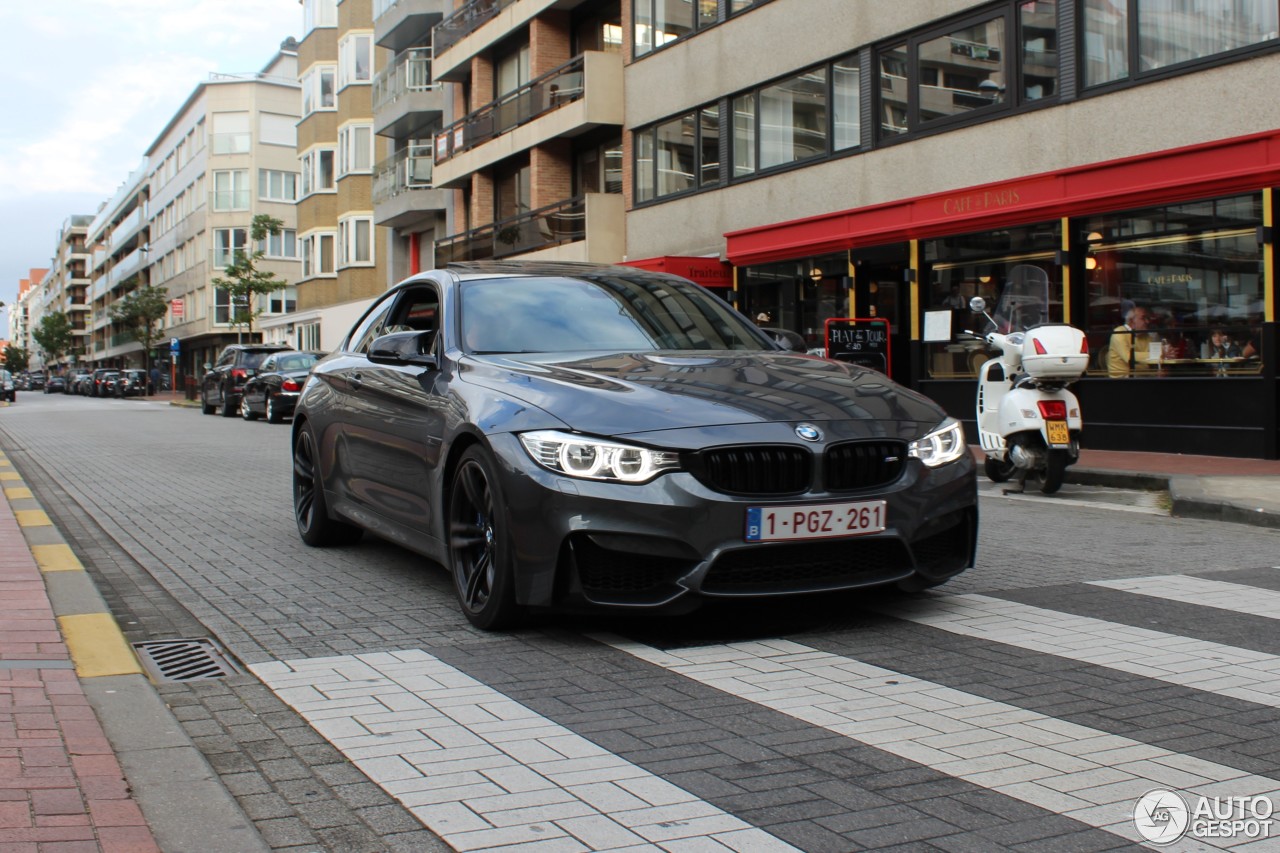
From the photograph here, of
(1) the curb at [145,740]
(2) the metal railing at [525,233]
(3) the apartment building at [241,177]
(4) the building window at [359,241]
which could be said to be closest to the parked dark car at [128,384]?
(3) the apartment building at [241,177]

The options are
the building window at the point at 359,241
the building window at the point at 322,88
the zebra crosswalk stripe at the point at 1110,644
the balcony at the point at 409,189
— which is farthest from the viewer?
the building window at the point at 322,88

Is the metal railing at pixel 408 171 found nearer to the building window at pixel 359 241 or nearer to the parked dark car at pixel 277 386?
the building window at pixel 359 241

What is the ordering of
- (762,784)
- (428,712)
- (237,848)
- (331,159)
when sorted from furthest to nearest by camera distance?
(331,159)
(428,712)
(762,784)
(237,848)

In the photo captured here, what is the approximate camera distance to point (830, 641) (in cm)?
518

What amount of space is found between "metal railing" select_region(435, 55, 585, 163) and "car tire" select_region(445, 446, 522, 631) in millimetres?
24306

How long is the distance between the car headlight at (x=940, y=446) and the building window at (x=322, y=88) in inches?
2023

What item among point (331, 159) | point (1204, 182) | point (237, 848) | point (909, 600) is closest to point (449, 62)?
point (331, 159)

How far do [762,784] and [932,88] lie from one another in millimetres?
17658

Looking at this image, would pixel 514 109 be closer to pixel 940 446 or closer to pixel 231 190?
pixel 940 446

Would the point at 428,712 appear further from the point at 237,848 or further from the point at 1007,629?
the point at 1007,629

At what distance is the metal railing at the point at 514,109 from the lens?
Result: 29547 millimetres

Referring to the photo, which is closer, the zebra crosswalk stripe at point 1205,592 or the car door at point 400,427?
the zebra crosswalk stripe at point 1205,592

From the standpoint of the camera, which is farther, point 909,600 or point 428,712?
point 909,600

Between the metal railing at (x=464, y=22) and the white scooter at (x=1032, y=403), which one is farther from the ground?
the metal railing at (x=464, y=22)
